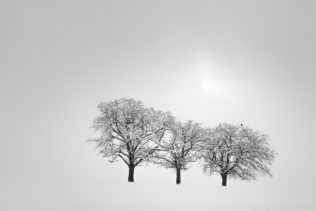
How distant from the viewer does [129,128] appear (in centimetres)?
4256

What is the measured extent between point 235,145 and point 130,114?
19.3 m

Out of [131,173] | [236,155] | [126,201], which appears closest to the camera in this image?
[126,201]

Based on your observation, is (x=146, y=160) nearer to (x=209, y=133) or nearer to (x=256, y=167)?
(x=209, y=133)

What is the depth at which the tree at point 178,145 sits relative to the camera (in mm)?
44656

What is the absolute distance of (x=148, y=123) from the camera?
4394 centimetres

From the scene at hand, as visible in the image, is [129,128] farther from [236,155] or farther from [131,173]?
[236,155]

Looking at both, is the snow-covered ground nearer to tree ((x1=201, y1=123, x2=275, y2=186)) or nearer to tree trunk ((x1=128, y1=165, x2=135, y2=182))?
tree trunk ((x1=128, y1=165, x2=135, y2=182))

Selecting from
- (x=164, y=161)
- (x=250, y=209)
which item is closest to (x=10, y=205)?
(x=250, y=209)

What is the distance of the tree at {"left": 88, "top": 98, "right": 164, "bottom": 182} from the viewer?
4181cm

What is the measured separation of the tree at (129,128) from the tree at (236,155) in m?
10.4

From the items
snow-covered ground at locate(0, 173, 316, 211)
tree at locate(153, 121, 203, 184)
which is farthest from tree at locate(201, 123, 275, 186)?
snow-covered ground at locate(0, 173, 316, 211)

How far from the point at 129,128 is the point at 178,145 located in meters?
9.11

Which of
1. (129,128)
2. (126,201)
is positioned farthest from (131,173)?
(126,201)

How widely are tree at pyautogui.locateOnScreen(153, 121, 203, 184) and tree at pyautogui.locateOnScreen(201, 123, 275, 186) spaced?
7.91 feet
